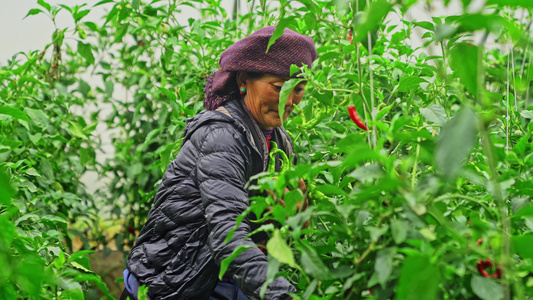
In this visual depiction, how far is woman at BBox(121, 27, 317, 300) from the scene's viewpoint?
5.77 ft

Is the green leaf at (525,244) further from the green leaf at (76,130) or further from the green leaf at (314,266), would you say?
the green leaf at (76,130)

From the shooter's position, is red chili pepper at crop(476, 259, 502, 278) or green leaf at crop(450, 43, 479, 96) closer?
green leaf at crop(450, 43, 479, 96)

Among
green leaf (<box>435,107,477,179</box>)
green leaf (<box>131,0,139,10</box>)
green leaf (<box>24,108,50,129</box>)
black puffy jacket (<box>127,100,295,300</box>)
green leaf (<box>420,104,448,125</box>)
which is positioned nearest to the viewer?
green leaf (<box>435,107,477,179</box>)

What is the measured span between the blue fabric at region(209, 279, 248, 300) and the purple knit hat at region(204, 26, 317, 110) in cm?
55

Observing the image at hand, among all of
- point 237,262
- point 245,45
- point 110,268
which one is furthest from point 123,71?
point 237,262

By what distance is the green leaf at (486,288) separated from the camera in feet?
Result: 2.97

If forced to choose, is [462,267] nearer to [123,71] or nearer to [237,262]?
[237,262]

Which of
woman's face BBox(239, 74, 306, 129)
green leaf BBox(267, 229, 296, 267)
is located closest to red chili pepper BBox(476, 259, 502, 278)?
green leaf BBox(267, 229, 296, 267)

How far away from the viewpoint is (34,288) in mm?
990

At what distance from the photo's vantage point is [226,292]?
6.35 feet

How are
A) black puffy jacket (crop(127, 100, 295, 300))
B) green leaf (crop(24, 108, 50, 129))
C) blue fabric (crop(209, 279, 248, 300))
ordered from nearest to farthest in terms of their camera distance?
1. black puffy jacket (crop(127, 100, 295, 300))
2. blue fabric (crop(209, 279, 248, 300))
3. green leaf (crop(24, 108, 50, 129))

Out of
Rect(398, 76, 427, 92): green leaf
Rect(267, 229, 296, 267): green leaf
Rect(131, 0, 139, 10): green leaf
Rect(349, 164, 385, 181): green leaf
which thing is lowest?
Rect(267, 229, 296, 267): green leaf

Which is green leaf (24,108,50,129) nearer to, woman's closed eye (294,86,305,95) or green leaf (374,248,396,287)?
woman's closed eye (294,86,305,95)

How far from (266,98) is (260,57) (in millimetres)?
123
